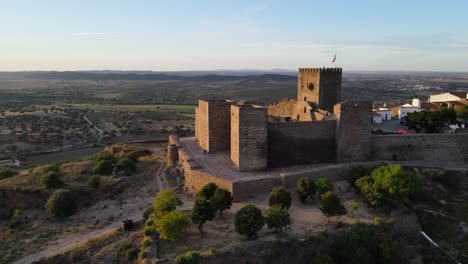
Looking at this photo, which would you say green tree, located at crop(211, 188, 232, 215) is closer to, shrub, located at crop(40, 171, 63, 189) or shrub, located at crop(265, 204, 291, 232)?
shrub, located at crop(265, 204, 291, 232)

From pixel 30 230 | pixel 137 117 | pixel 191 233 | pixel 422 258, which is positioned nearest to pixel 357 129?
pixel 422 258

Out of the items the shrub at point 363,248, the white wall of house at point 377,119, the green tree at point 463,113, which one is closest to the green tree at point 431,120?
the green tree at point 463,113

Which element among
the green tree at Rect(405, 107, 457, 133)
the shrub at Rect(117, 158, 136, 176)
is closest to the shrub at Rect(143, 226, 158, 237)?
the shrub at Rect(117, 158, 136, 176)

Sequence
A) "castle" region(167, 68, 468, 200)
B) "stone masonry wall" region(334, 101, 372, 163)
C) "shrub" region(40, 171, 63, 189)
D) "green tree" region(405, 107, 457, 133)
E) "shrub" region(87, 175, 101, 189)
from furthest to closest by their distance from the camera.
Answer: "green tree" region(405, 107, 457, 133) < "shrub" region(87, 175, 101, 189) < "shrub" region(40, 171, 63, 189) < "stone masonry wall" region(334, 101, 372, 163) < "castle" region(167, 68, 468, 200)

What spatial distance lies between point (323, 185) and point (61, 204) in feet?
48.6

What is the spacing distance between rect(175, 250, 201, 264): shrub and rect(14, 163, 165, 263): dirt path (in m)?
6.61

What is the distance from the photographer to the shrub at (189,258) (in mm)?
15625

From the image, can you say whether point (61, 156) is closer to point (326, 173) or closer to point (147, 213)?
point (147, 213)

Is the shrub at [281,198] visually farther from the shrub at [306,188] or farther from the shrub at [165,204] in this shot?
the shrub at [165,204]

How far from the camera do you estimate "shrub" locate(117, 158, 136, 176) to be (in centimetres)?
2847

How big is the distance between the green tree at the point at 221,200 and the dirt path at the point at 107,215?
484 cm

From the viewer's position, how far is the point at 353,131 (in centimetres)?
2461

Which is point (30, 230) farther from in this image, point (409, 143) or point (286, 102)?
point (409, 143)

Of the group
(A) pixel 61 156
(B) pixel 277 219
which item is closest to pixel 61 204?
(B) pixel 277 219
